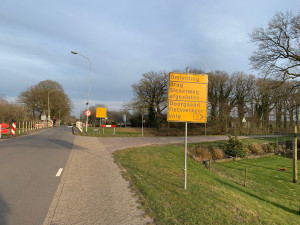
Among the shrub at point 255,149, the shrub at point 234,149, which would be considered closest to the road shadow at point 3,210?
the shrub at point 234,149

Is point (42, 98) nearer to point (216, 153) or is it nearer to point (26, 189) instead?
point (216, 153)

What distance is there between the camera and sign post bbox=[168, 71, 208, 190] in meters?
5.40

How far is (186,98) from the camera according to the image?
5.47m

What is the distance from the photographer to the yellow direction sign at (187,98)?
213 inches

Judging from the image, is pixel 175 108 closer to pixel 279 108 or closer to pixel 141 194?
pixel 141 194

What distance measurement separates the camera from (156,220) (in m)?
3.44

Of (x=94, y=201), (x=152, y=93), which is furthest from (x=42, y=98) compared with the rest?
(x=94, y=201)

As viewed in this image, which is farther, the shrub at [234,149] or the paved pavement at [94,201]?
the shrub at [234,149]

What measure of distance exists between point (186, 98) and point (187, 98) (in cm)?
3

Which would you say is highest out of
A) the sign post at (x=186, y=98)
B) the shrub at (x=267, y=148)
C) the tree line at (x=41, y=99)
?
the tree line at (x=41, y=99)

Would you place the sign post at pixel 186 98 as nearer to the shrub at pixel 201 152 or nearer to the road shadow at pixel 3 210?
the road shadow at pixel 3 210

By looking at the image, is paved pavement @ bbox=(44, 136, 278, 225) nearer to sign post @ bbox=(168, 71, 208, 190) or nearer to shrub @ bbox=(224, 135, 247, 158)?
sign post @ bbox=(168, 71, 208, 190)

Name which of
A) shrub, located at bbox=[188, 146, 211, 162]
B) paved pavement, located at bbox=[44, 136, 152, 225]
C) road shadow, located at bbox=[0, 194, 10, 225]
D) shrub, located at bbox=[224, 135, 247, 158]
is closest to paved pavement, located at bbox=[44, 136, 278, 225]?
paved pavement, located at bbox=[44, 136, 152, 225]

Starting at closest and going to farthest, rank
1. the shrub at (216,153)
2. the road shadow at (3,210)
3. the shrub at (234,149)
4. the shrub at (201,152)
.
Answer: the road shadow at (3,210)
the shrub at (201,152)
the shrub at (216,153)
the shrub at (234,149)
